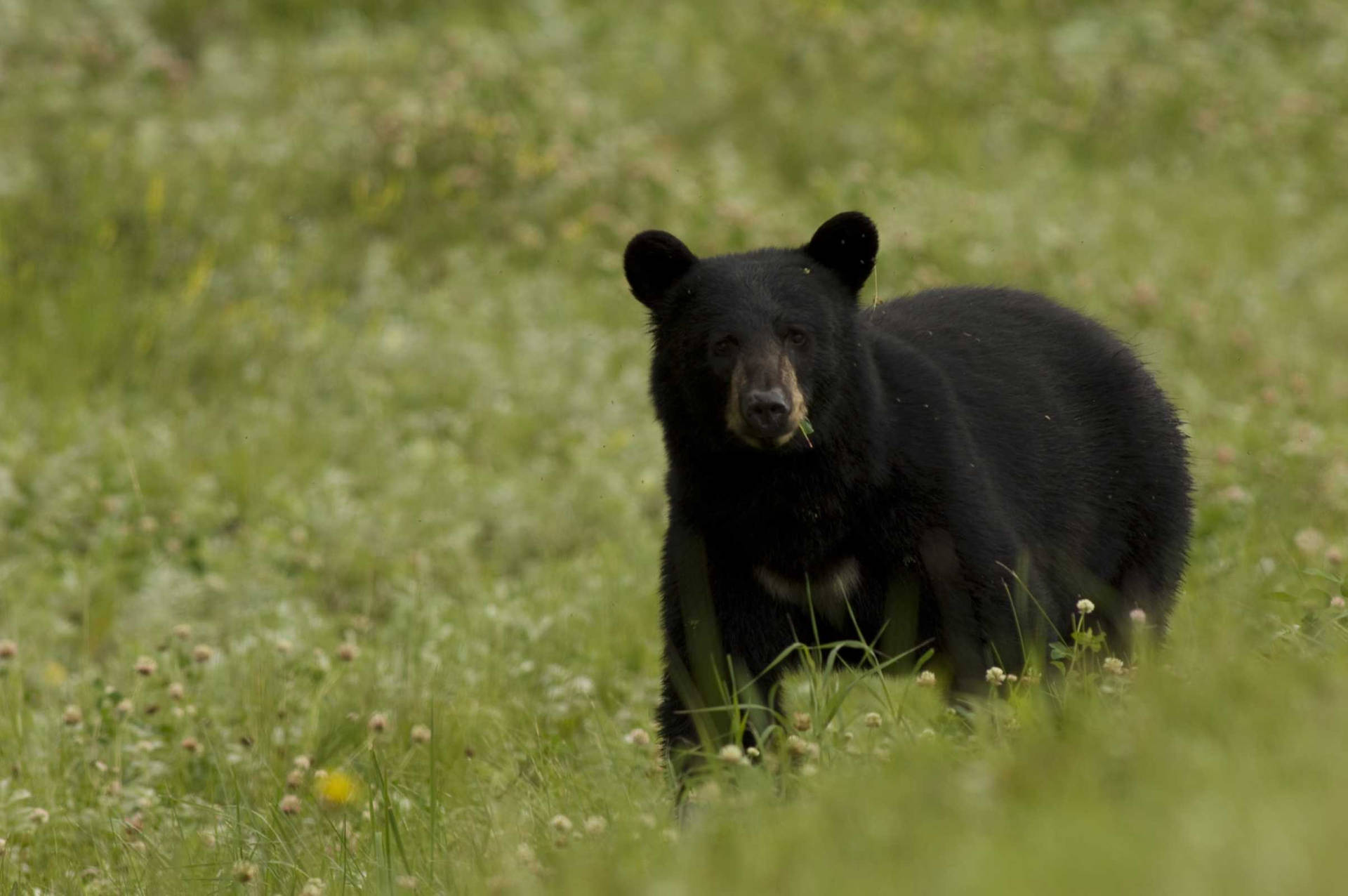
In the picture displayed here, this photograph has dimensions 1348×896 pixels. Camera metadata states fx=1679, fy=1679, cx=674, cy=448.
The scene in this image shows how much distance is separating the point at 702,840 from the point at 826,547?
1748mm

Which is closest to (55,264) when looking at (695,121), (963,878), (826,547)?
(695,121)

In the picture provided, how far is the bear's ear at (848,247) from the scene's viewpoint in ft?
14.1

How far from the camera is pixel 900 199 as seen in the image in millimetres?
10297

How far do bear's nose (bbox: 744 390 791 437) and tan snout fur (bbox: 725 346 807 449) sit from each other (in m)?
0.02

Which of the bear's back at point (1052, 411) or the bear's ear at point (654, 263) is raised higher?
the bear's ear at point (654, 263)

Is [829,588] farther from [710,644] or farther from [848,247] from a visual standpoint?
[848,247]

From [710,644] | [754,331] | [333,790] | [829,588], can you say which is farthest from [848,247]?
[333,790]

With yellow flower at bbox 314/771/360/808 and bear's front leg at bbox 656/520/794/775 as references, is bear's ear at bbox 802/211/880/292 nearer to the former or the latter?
bear's front leg at bbox 656/520/794/775

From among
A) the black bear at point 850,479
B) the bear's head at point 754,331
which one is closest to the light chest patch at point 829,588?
the black bear at point 850,479

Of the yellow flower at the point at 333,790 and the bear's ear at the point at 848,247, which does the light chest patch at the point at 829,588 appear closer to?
the bear's ear at the point at 848,247

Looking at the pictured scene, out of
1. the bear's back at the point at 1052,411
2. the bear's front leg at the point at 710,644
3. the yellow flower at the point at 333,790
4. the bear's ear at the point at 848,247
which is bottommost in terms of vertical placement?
the yellow flower at the point at 333,790

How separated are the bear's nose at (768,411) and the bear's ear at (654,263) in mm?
614

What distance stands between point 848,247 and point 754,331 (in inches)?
16.9

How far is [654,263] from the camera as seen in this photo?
4383mm
